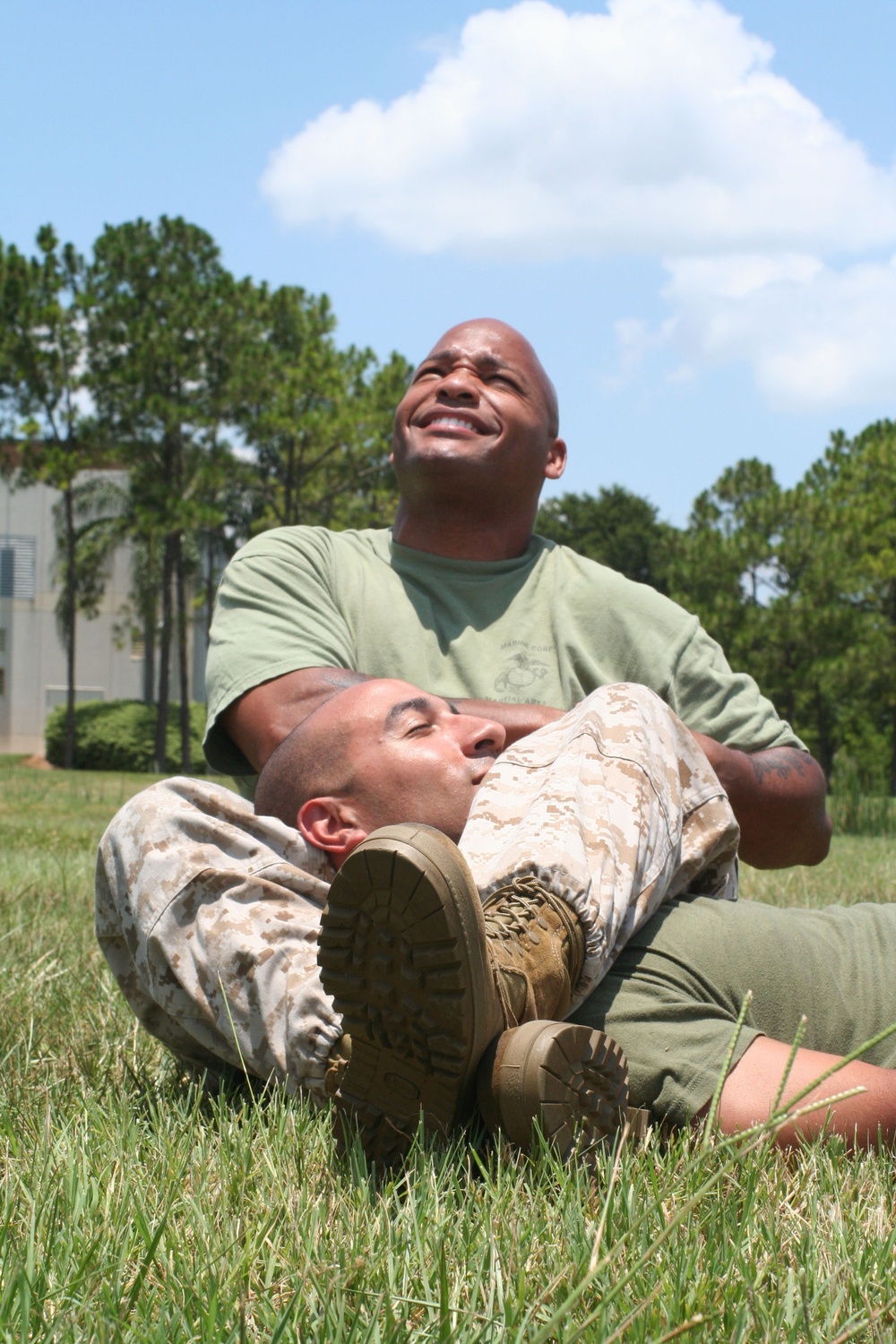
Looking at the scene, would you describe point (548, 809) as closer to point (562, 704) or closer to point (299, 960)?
point (299, 960)

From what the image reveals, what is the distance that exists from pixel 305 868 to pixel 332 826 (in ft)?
0.32

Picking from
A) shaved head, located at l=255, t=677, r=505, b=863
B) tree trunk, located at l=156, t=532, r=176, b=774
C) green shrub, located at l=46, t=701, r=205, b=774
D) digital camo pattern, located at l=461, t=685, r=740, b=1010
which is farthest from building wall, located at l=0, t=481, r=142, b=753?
digital camo pattern, located at l=461, t=685, r=740, b=1010

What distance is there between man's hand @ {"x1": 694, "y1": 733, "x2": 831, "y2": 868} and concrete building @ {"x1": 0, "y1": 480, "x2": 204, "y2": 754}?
36.9 m

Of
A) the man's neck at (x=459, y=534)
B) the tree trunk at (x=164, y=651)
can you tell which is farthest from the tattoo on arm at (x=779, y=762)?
the tree trunk at (x=164, y=651)

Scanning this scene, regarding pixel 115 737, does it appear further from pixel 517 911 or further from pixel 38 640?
pixel 517 911

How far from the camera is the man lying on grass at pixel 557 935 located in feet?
5.06

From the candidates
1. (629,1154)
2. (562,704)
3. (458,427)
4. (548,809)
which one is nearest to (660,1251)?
(629,1154)

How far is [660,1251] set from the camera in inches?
51.6

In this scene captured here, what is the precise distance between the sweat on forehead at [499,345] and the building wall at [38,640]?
3707cm

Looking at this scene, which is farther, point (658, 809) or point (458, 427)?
point (458, 427)

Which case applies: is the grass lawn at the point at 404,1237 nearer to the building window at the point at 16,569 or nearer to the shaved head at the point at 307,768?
the shaved head at the point at 307,768

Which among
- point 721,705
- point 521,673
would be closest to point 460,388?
point 521,673

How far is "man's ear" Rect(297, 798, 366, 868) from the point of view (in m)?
2.31

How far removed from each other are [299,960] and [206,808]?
1.36 ft
